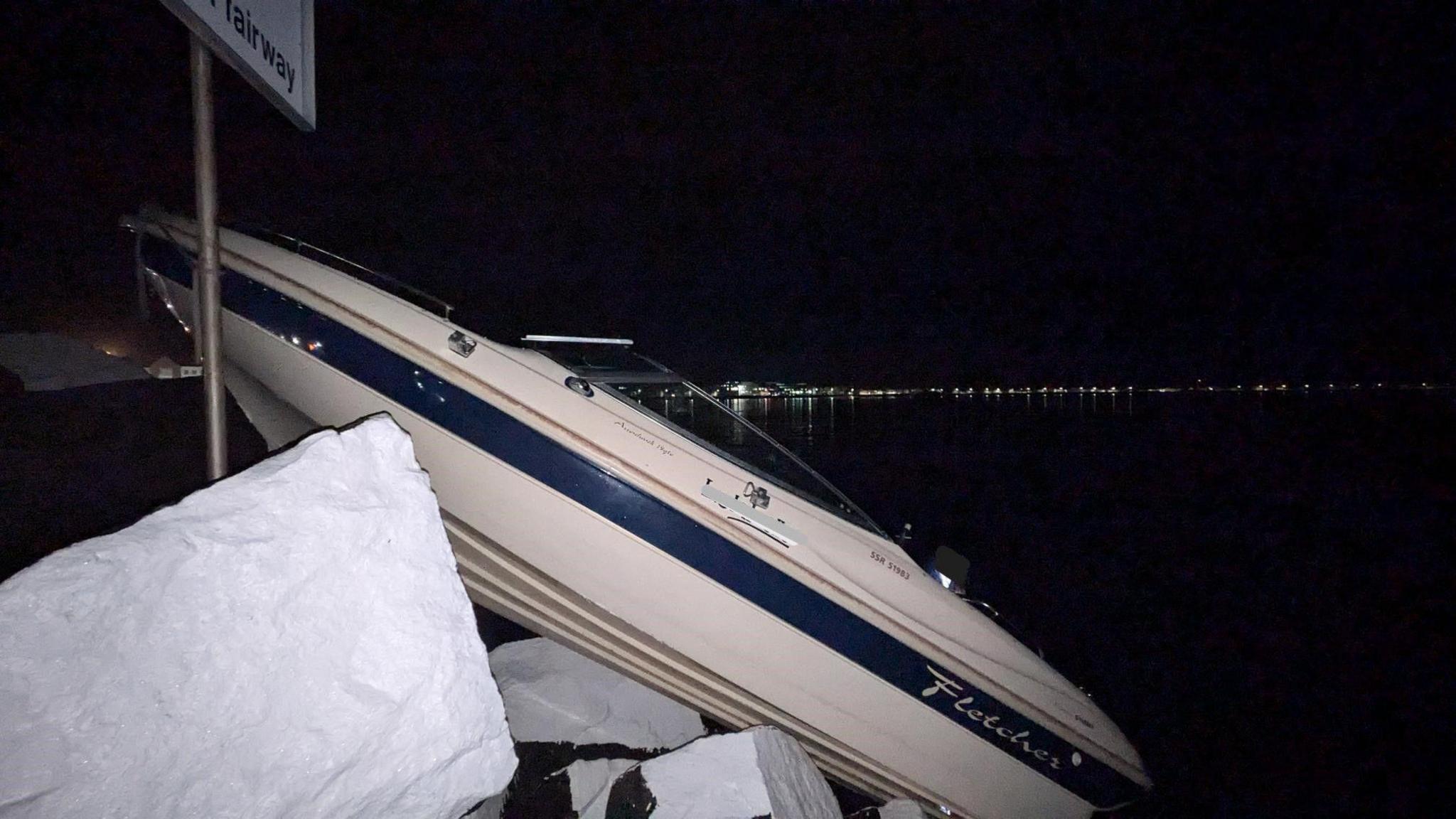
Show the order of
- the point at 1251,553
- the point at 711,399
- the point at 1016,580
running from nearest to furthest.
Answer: the point at 711,399, the point at 1016,580, the point at 1251,553

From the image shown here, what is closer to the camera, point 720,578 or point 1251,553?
point 720,578

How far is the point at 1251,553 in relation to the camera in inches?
493

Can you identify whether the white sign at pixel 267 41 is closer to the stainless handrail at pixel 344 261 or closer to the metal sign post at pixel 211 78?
the metal sign post at pixel 211 78

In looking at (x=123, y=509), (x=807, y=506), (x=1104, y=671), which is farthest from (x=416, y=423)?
(x=1104, y=671)

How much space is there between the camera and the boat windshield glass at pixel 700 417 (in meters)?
3.36

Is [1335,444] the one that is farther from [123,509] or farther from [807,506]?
[123,509]

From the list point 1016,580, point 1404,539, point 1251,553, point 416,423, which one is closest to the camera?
point 416,423

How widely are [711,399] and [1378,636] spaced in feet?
35.1

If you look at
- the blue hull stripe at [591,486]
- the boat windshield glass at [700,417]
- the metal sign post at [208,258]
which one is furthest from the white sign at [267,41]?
the boat windshield glass at [700,417]

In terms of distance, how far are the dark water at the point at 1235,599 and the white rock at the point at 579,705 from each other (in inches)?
74.1

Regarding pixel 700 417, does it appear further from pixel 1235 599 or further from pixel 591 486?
pixel 1235 599

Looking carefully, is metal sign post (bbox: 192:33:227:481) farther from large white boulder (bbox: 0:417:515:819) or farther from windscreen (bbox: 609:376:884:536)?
windscreen (bbox: 609:376:884:536)

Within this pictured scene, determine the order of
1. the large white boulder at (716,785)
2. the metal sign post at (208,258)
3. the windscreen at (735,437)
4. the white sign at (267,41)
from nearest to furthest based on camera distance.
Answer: the white sign at (267,41), the metal sign post at (208,258), the large white boulder at (716,785), the windscreen at (735,437)

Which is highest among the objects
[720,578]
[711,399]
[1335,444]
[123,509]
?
[711,399]
